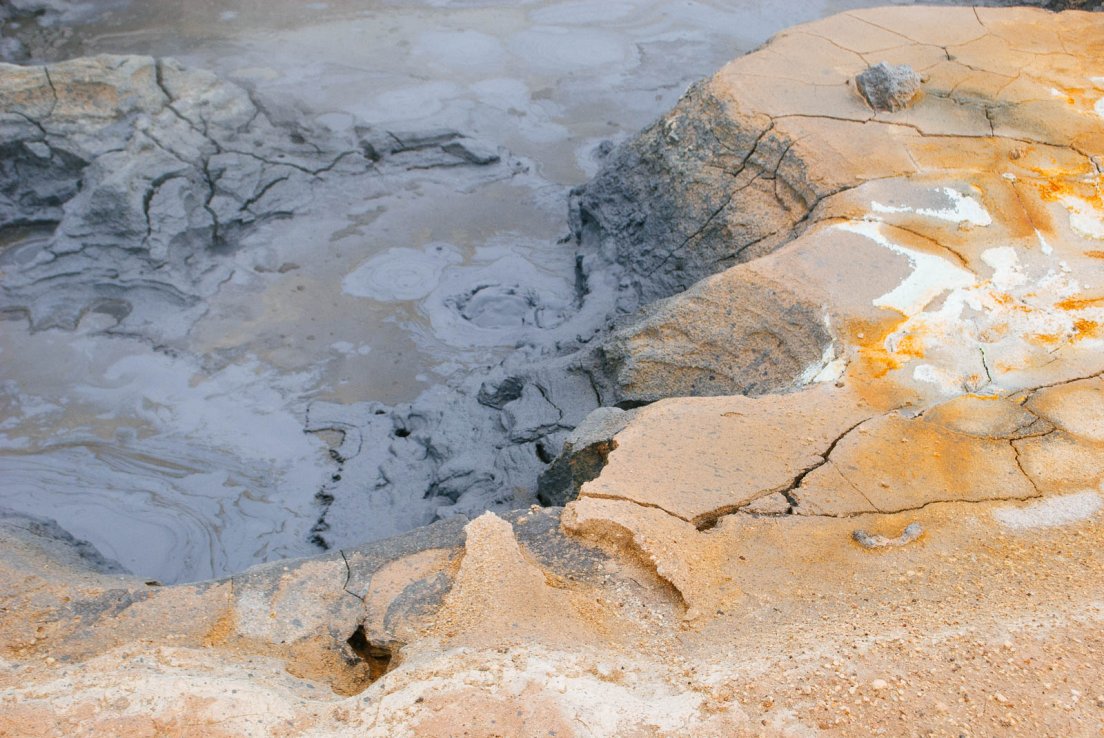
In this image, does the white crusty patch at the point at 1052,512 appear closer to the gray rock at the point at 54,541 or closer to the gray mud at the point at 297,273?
the gray mud at the point at 297,273

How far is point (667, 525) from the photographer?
7.47 feet

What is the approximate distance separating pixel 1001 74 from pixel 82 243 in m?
4.54

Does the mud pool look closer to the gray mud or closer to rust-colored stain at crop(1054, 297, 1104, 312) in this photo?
the gray mud

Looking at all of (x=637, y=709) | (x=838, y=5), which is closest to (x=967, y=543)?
(x=637, y=709)

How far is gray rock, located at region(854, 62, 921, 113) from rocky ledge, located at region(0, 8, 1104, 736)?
0.27 metres

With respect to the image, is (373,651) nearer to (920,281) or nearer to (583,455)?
(583,455)

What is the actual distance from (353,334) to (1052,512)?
323cm

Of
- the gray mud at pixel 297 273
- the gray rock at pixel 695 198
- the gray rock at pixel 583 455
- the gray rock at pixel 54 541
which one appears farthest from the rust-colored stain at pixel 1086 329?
the gray rock at pixel 54 541

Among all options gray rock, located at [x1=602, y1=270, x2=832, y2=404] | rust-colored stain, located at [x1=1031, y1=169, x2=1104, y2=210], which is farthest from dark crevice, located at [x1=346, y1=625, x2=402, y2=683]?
rust-colored stain, located at [x1=1031, y1=169, x2=1104, y2=210]

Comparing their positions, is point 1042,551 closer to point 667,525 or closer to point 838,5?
point 667,525

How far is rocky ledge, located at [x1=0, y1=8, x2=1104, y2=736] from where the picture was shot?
5.94 feet

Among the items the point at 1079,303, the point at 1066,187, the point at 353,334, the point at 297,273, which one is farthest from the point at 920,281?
the point at 297,273

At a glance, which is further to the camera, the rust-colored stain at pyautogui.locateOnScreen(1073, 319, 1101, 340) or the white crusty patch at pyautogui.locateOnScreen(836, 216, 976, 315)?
the white crusty patch at pyautogui.locateOnScreen(836, 216, 976, 315)

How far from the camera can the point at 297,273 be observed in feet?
16.2
